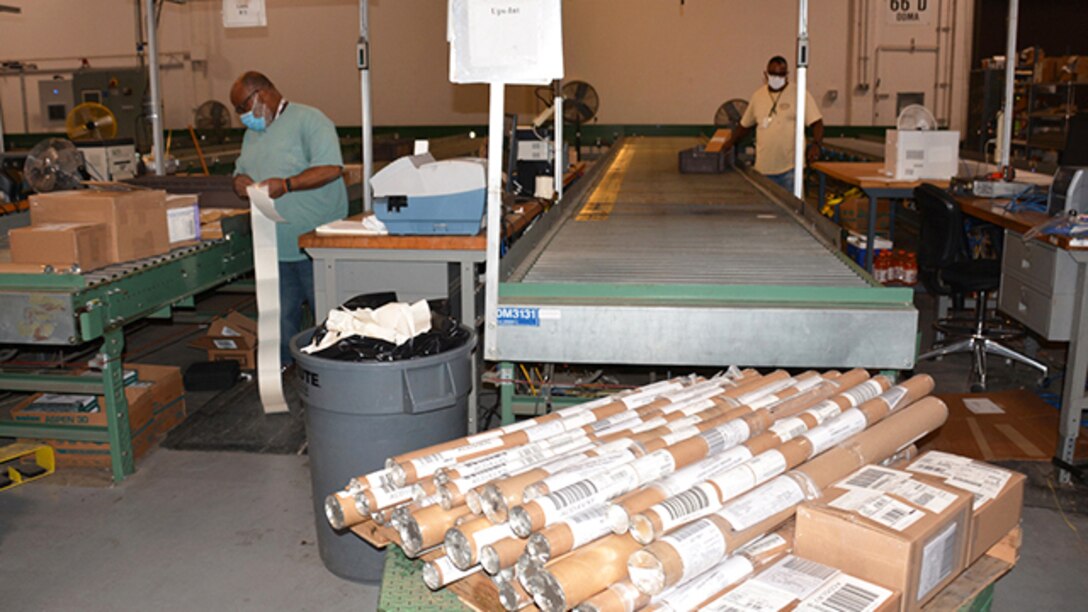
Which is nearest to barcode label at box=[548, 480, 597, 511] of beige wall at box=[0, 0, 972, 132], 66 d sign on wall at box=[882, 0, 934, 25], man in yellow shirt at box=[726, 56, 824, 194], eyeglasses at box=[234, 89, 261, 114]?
eyeglasses at box=[234, 89, 261, 114]

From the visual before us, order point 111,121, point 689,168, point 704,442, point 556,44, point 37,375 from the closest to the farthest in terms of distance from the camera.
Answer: point 704,442
point 556,44
point 37,375
point 689,168
point 111,121

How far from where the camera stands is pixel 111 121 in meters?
7.37

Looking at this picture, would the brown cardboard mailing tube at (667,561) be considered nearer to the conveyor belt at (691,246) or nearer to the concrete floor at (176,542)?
the conveyor belt at (691,246)

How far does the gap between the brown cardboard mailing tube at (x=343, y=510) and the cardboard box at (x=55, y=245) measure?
1.93 meters

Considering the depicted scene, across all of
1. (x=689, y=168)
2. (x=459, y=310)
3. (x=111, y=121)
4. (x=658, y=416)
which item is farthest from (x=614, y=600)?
(x=111, y=121)

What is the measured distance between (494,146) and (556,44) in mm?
306

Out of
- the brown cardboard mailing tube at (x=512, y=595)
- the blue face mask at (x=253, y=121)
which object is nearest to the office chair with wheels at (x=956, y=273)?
the blue face mask at (x=253, y=121)

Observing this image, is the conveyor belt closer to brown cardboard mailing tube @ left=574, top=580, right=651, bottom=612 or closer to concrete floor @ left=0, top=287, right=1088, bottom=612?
concrete floor @ left=0, top=287, right=1088, bottom=612

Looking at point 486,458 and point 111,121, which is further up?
point 111,121

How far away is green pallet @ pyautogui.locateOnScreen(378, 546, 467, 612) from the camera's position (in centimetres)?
173

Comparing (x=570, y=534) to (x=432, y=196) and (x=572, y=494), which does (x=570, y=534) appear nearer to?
(x=572, y=494)

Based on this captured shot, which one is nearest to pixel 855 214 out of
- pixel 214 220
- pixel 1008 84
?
pixel 1008 84

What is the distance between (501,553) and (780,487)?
53 cm

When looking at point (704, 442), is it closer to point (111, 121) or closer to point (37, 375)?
point (37, 375)
